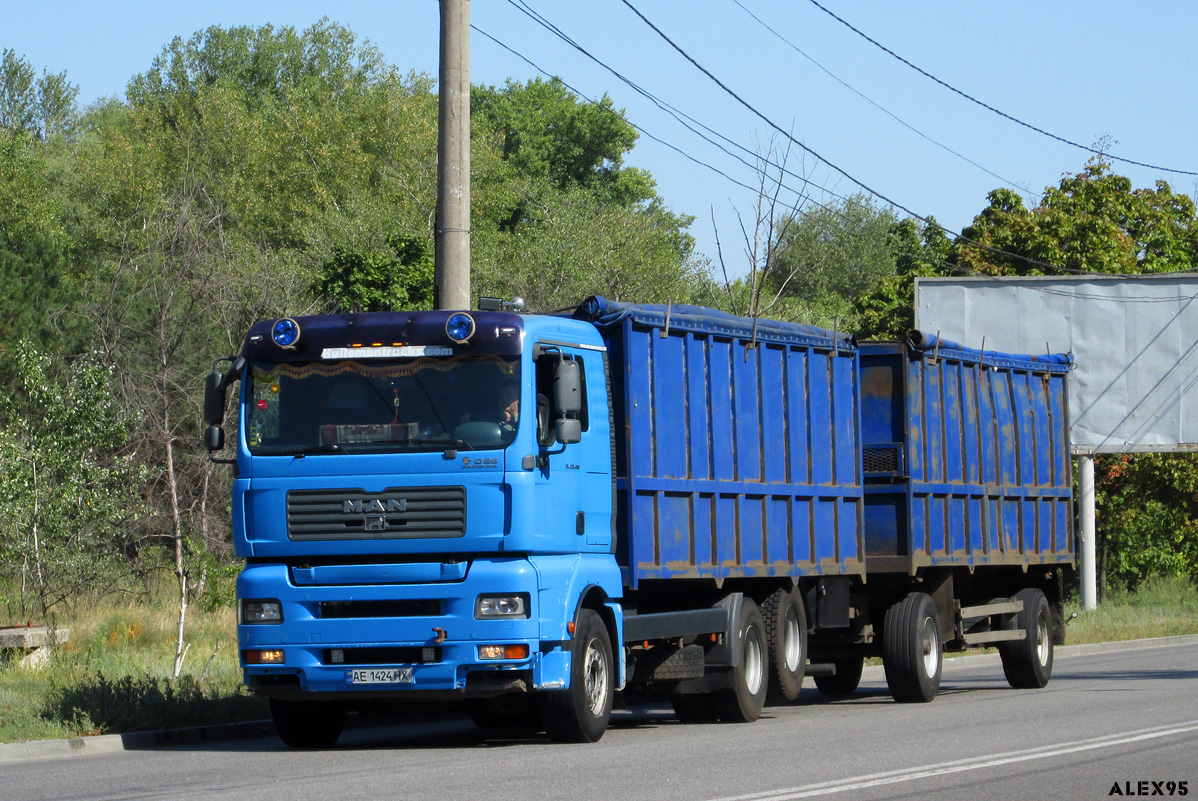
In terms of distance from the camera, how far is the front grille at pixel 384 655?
436 inches

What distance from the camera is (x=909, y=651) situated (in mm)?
16031

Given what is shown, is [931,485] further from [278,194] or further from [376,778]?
[278,194]

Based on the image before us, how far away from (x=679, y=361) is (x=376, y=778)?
4861 mm

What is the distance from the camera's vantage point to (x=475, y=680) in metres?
11.1

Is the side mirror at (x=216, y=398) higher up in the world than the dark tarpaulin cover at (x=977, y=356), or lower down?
lower down

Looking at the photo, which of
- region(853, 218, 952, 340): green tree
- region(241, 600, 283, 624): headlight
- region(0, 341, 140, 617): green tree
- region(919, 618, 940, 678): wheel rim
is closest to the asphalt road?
region(241, 600, 283, 624): headlight

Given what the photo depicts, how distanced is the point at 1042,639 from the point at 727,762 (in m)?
9.61

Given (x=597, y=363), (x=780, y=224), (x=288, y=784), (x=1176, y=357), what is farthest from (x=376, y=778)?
(x=1176, y=357)

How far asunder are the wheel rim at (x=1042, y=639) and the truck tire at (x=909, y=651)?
266 cm

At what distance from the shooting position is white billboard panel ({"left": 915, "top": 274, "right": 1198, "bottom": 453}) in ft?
107

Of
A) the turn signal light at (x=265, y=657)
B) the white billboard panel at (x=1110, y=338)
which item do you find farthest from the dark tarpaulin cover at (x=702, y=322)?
the white billboard panel at (x=1110, y=338)

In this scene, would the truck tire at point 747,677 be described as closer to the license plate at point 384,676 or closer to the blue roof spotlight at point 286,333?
the license plate at point 384,676

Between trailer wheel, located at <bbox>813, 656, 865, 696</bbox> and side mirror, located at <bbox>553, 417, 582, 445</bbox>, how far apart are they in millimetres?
7512

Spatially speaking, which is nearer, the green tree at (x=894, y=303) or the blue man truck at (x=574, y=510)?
the blue man truck at (x=574, y=510)
